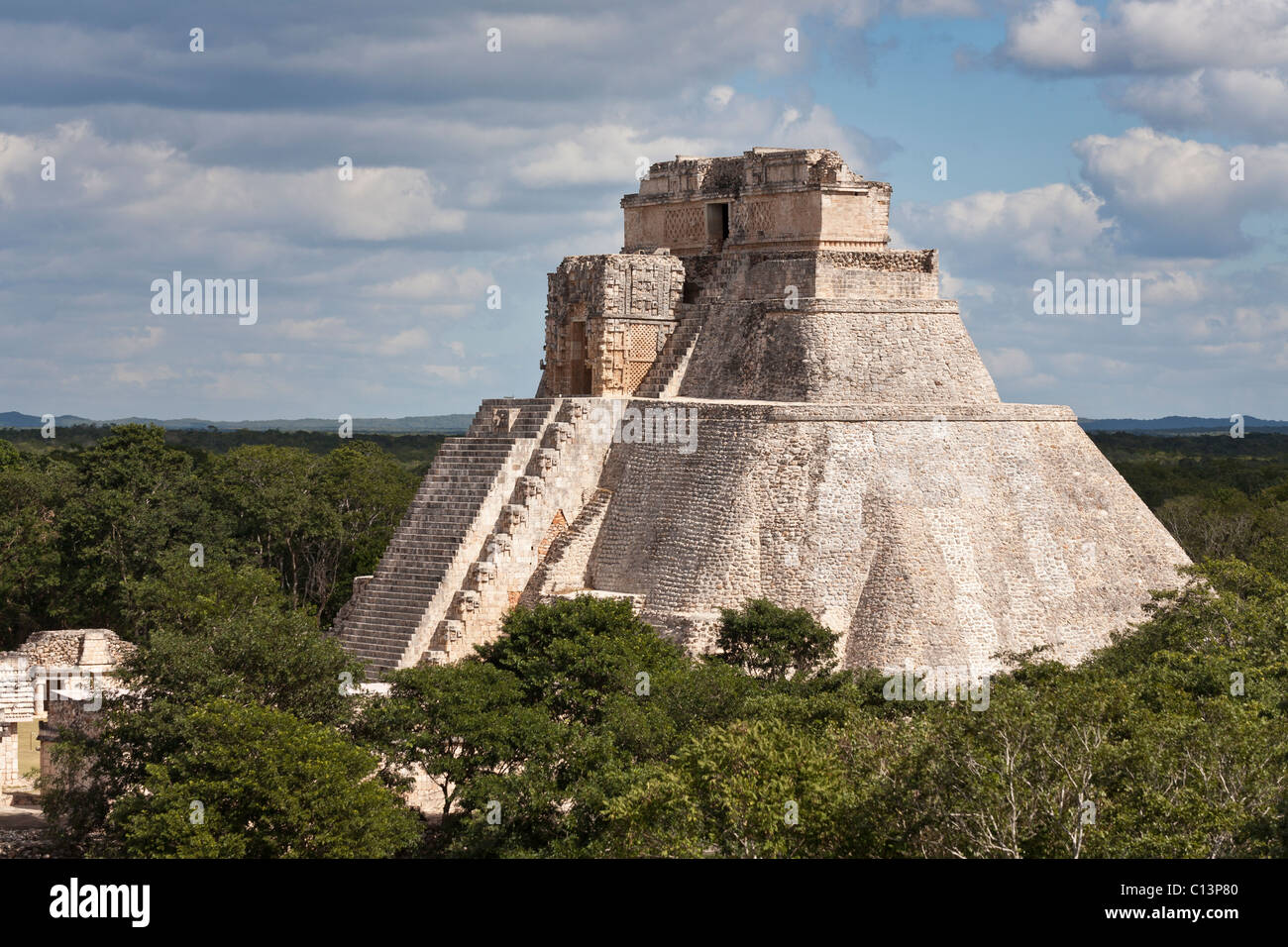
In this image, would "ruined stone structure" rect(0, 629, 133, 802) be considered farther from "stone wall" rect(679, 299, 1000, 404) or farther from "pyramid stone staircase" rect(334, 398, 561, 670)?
"stone wall" rect(679, 299, 1000, 404)

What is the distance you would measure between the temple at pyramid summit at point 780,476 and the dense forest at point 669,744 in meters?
1.53

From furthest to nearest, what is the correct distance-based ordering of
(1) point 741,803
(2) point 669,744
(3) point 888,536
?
(3) point 888,536, (2) point 669,744, (1) point 741,803

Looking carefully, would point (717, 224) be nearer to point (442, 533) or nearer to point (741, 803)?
point (442, 533)

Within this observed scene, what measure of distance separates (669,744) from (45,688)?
16357 millimetres

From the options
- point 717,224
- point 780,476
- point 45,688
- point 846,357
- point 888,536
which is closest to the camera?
point 888,536

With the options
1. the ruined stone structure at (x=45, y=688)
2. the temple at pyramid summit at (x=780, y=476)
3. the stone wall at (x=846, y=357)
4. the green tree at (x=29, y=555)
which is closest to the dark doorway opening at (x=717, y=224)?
the temple at pyramid summit at (x=780, y=476)

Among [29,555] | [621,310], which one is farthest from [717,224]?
[29,555]

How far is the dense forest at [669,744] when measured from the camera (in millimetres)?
17391

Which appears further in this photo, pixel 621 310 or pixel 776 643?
pixel 621 310

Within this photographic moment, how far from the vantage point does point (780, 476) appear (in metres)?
29.9

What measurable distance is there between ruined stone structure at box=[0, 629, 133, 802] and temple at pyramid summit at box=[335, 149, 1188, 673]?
5.17 meters

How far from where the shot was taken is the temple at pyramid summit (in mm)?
29031

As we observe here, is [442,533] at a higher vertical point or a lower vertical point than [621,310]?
lower
